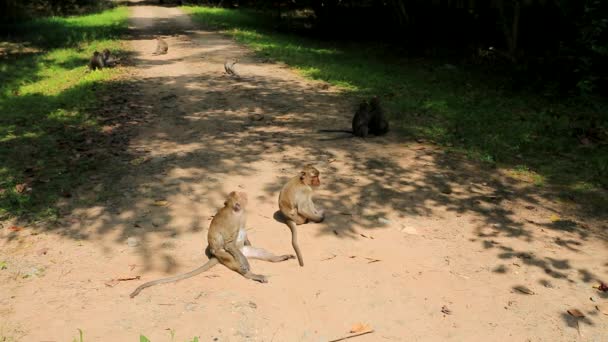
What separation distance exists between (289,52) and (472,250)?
43.2 feet

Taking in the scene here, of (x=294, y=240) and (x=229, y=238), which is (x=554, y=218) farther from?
(x=229, y=238)

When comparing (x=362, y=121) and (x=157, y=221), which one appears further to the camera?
(x=362, y=121)

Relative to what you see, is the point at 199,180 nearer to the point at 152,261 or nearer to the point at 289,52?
the point at 152,261

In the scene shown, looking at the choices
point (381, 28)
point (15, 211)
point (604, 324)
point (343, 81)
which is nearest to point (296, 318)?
point (604, 324)

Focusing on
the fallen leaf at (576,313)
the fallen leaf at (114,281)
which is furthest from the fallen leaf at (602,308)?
the fallen leaf at (114,281)

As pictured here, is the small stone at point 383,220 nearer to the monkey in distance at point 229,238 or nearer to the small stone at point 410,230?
the small stone at point 410,230

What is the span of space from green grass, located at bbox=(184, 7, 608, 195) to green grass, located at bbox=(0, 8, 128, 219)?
228 inches

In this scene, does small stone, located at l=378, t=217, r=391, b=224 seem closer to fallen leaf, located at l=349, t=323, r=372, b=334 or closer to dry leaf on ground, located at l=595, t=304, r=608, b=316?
fallen leaf, located at l=349, t=323, r=372, b=334

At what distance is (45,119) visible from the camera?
9828 millimetres

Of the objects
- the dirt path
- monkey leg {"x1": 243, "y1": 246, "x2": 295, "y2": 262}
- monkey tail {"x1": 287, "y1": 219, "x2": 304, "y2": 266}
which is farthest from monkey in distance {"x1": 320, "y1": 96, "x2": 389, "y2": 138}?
monkey leg {"x1": 243, "y1": 246, "x2": 295, "y2": 262}

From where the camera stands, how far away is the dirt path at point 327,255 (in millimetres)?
4188

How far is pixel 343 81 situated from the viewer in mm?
A: 13305

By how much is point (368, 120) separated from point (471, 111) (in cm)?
313

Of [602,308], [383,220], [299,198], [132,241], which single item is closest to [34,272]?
[132,241]
